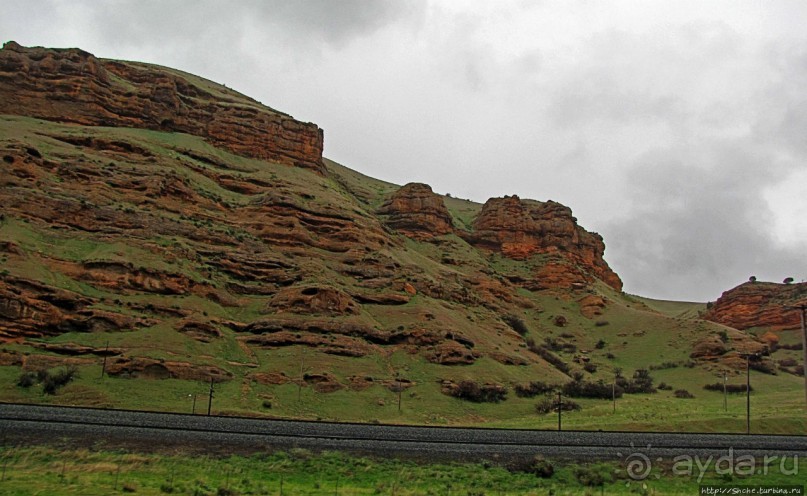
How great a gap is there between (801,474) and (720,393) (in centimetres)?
5120

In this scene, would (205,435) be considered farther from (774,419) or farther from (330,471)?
(774,419)

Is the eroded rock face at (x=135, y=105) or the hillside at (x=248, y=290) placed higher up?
the eroded rock face at (x=135, y=105)

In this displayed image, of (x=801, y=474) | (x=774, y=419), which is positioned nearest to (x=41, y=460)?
(x=801, y=474)

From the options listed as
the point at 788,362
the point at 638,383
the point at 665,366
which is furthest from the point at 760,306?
the point at 638,383

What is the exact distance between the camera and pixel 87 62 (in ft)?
311

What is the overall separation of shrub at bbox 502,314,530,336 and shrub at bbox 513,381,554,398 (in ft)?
94.8

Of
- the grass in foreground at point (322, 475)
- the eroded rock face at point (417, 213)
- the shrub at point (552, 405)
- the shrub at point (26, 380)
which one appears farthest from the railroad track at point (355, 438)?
the eroded rock face at point (417, 213)

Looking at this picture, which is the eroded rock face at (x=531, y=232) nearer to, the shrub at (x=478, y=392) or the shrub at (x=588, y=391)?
the shrub at (x=588, y=391)

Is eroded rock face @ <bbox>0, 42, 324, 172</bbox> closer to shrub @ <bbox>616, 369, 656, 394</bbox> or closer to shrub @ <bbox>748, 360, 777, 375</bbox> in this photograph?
shrub @ <bbox>616, 369, 656, 394</bbox>

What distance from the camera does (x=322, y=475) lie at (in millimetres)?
27391

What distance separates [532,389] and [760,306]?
84.1m

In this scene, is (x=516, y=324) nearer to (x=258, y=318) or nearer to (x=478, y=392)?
(x=478, y=392)

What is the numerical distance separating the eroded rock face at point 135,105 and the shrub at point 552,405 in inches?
2572

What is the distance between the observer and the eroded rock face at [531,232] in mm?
129375
